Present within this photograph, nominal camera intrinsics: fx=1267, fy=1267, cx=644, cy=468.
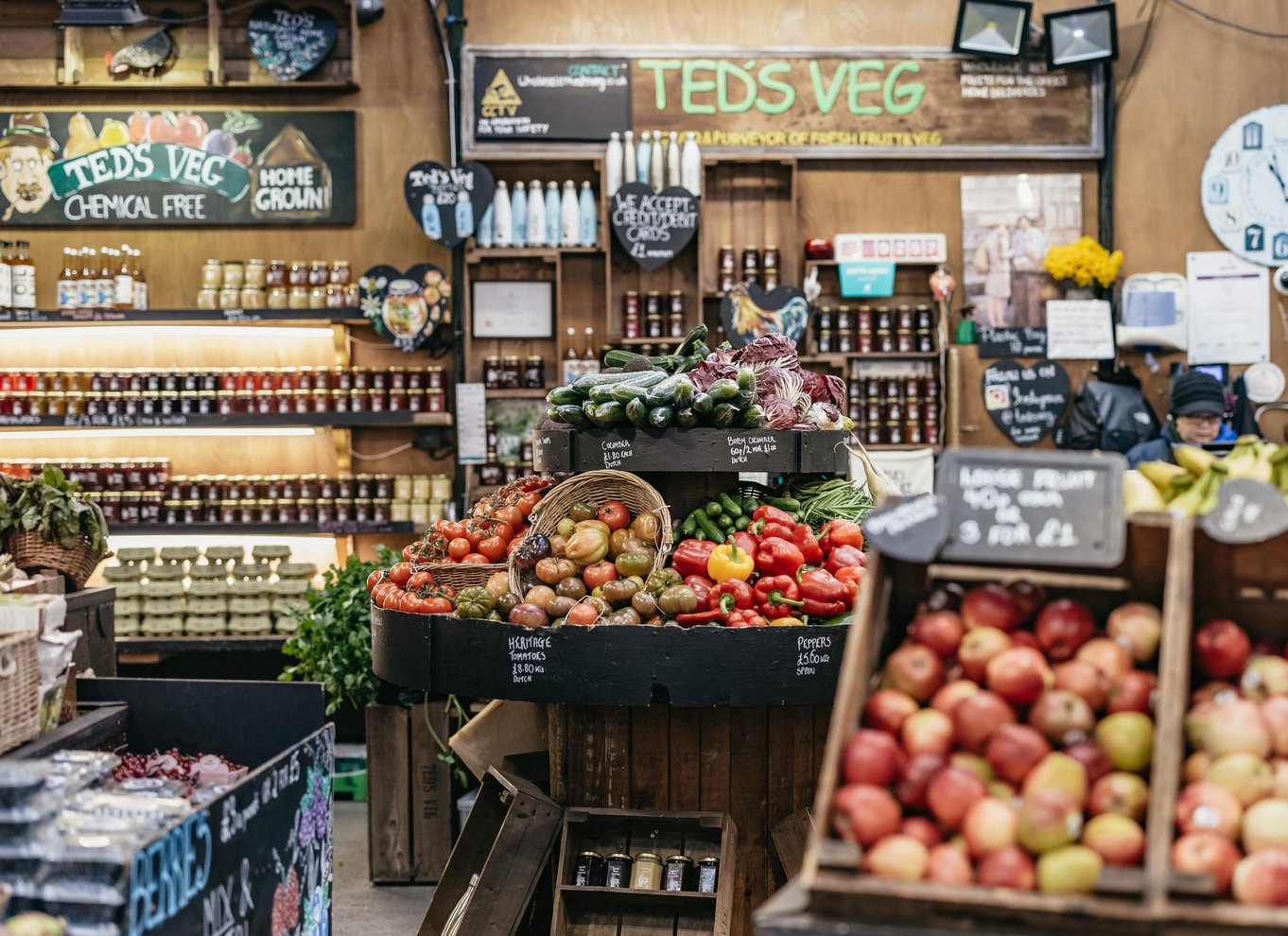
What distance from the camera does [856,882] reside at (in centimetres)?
155

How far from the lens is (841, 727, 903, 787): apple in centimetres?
164

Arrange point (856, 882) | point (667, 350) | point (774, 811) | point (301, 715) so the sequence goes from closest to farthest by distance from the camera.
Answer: point (856, 882), point (301, 715), point (774, 811), point (667, 350)

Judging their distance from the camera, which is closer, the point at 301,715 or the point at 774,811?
the point at 301,715

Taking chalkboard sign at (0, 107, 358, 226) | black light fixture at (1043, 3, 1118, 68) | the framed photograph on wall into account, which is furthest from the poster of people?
chalkboard sign at (0, 107, 358, 226)

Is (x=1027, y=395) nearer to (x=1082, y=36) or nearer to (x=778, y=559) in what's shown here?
(x=1082, y=36)

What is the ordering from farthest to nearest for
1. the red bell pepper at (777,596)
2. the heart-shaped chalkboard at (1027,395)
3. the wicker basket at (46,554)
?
the heart-shaped chalkboard at (1027,395), the wicker basket at (46,554), the red bell pepper at (777,596)

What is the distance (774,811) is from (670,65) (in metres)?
4.56

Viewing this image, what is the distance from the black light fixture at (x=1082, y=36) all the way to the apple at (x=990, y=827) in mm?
5957

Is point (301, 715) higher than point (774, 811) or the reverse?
higher

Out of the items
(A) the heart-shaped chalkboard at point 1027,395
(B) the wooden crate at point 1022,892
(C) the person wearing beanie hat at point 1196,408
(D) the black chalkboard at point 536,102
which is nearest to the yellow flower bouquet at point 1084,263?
(A) the heart-shaped chalkboard at point 1027,395

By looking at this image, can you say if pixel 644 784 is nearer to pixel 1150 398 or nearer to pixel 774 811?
pixel 774 811

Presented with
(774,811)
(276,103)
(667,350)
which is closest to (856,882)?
(774,811)

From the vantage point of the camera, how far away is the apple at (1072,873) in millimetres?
1518

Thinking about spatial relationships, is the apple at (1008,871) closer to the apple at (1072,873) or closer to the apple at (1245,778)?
the apple at (1072,873)
